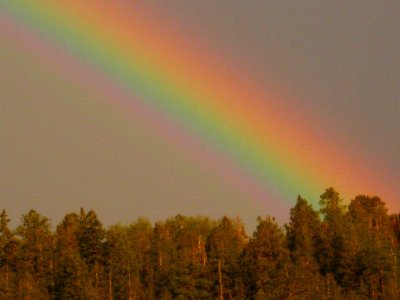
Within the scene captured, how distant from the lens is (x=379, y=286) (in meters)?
119

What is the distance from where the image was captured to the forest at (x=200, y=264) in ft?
350

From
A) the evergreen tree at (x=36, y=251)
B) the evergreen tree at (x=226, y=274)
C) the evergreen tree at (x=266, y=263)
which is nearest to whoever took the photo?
the evergreen tree at (x=266, y=263)

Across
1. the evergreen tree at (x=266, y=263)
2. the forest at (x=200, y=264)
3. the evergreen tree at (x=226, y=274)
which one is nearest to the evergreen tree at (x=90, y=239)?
the forest at (x=200, y=264)

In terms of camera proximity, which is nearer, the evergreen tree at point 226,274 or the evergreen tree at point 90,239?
the evergreen tree at point 226,274

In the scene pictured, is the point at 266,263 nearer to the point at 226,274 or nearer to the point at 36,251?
the point at 226,274

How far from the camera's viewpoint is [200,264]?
11288 centimetres

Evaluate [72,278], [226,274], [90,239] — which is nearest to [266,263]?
[226,274]

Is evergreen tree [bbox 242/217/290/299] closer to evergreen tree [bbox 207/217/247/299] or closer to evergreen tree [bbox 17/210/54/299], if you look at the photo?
evergreen tree [bbox 207/217/247/299]

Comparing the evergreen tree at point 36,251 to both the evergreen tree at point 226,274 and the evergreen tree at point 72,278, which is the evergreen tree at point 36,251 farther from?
the evergreen tree at point 226,274

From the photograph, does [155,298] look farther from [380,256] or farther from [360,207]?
[360,207]

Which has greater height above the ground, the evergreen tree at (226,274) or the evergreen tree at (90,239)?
the evergreen tree at (90,239)

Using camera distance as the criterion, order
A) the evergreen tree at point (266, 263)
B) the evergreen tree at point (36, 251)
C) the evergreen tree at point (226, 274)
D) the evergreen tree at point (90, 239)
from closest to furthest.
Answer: the evergreen tree at point (266, 263) < the evergreen tree at point (226, 274) < the evergreen tree at point (36, 251) < the evergreen tree at point (90, 239)

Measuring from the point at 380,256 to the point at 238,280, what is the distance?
70.2ft

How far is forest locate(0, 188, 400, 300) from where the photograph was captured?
106812mm
